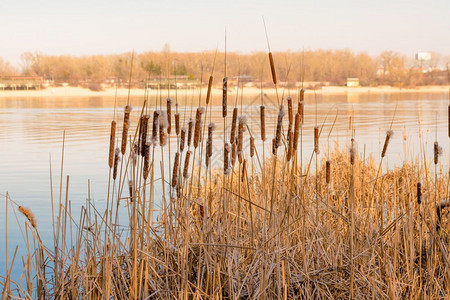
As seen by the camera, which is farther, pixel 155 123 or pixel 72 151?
pixel 72 151

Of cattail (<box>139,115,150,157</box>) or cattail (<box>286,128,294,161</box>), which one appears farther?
cattail (<box>286,128,294,161</box>)

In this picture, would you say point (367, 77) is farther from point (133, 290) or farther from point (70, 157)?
point (133, 290)

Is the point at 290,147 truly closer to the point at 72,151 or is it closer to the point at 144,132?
the point at 144,132

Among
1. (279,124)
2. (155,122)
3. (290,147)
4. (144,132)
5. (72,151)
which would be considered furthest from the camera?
(72,151)

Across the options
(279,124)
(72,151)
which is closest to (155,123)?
(279,124)

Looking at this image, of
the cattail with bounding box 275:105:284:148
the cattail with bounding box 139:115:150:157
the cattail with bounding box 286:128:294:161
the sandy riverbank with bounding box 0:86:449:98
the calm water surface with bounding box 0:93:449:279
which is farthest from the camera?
the sandy riverbank with bounding box 0:86:449:98

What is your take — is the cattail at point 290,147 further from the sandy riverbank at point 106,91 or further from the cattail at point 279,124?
the sandy riverbank at point 106,91

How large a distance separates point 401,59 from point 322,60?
14.3 meters

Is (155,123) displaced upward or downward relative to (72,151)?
upward

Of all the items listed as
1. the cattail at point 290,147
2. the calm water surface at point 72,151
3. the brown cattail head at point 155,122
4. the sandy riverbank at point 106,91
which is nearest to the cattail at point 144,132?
the brown cattail head at point 155,122

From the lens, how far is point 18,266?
4859mm

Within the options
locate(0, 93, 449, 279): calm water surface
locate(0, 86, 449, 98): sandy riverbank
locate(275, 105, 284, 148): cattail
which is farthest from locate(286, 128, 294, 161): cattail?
locate(0, 86, 449, 98): sandy riverbank

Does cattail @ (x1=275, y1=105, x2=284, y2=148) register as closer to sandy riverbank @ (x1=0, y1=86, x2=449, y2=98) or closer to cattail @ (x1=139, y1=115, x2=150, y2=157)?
cattail @ (x1=139, y1=115, x2=150, y2=157)

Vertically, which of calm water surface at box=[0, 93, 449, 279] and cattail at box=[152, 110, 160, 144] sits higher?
cattail at box=[152, 110, 160, 144]
